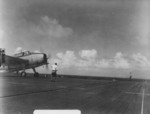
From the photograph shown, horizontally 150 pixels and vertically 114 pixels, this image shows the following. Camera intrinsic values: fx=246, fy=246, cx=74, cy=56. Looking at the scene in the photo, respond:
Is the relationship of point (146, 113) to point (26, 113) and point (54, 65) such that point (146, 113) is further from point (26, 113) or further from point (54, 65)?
point (54, 65)

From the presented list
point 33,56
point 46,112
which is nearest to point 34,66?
point 33,56

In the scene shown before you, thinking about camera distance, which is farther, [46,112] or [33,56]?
[33,56]

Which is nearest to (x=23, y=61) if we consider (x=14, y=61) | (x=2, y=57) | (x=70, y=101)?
(x=14, y=61)

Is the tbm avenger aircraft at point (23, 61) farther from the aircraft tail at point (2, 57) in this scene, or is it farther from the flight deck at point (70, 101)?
the flight deck at point (70, 101)

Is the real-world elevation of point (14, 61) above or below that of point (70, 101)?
above

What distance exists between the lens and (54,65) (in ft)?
73.0

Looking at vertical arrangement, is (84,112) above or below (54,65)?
below

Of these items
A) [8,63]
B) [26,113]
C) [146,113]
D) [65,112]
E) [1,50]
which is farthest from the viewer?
[8,63]

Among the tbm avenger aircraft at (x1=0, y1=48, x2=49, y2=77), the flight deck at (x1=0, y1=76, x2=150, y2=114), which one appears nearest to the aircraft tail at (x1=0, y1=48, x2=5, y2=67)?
the tbm avenger aircraft at (x1=0, y1=48, x2=49, y2=77)

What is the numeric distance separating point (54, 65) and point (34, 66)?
1509 centimetres

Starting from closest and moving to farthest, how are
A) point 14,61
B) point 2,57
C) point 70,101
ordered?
point 70,101 → point 2,57 → point 14,61

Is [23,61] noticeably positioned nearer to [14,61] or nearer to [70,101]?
[14,61]

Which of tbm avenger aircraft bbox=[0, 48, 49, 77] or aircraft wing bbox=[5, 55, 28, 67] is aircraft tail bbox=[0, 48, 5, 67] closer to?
tbm avenger aircraft bbox=[0, 48, 49, 77]

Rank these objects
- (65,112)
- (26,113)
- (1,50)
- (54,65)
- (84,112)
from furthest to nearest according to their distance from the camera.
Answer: (1,50), (54,65), (84,112), (26,113), (65,112)
